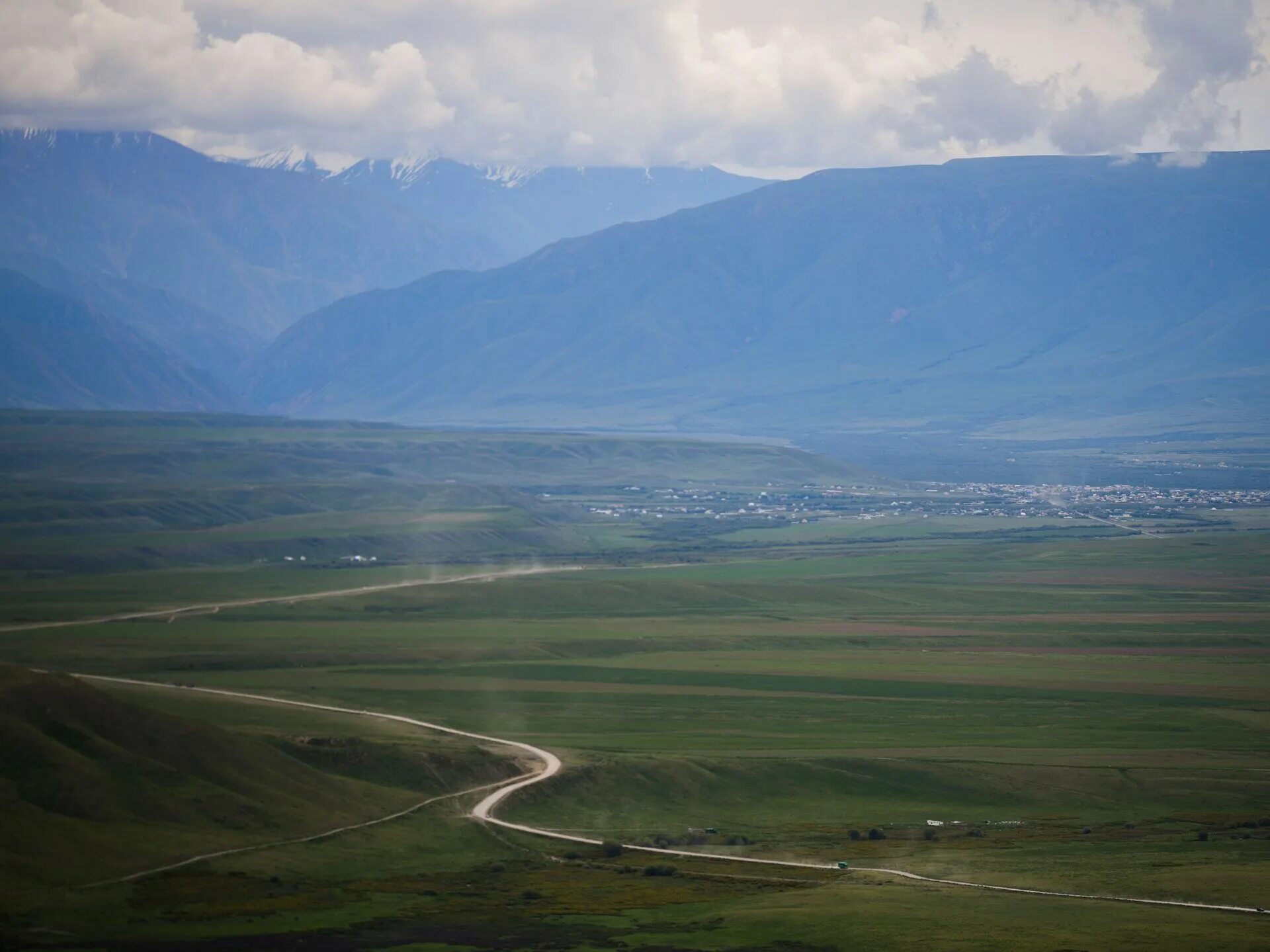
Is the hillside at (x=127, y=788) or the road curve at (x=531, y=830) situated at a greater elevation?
the hillside at (x=127, y=788)

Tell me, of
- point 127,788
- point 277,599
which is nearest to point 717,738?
point 127,788

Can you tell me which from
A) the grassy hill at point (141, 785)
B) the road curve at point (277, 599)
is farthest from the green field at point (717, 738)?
the road curve at point (277, 599)

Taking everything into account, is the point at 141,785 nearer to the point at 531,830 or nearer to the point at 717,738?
the point at 531,830

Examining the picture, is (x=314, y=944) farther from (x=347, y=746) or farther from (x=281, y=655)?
(x=281, y=655)

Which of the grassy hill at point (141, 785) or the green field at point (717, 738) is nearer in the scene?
the green field at point (717, 738)

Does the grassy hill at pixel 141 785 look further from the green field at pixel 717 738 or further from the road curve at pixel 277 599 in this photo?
the road curve at pixel 277 599

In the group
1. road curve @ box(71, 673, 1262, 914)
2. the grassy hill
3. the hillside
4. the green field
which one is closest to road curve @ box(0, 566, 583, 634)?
the green field

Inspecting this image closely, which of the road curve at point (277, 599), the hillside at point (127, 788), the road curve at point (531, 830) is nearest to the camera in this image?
the hillside at point (127, 788)
